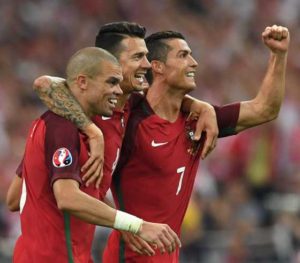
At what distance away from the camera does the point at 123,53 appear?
881 centimetres

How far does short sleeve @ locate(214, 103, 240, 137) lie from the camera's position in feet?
30.0

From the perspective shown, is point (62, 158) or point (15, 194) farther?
point (15, 194)

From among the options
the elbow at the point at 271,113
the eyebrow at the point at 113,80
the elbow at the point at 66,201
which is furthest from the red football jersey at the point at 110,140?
the elbow at the point at 271,113

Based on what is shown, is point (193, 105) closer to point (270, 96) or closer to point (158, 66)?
point (158, 66)

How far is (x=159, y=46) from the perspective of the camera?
30.3 feet

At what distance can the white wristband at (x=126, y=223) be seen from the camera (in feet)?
25.7

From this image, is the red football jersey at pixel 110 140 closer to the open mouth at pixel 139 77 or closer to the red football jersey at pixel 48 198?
the open mouth at pixel 139 77

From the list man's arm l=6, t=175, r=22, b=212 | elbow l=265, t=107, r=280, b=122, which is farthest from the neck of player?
man's arm l=6, t=175, r=22, b=212

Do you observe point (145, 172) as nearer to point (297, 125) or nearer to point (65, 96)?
point (65, 96)

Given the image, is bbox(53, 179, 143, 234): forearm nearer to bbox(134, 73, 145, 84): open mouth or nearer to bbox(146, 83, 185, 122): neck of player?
bbox(134, 73, 145, 84): open mouth

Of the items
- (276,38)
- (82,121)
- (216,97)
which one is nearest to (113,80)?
(82,121)

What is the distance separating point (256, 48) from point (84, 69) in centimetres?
1043

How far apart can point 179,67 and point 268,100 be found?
0.63 metres

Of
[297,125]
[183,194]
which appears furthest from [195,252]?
[183,194]
